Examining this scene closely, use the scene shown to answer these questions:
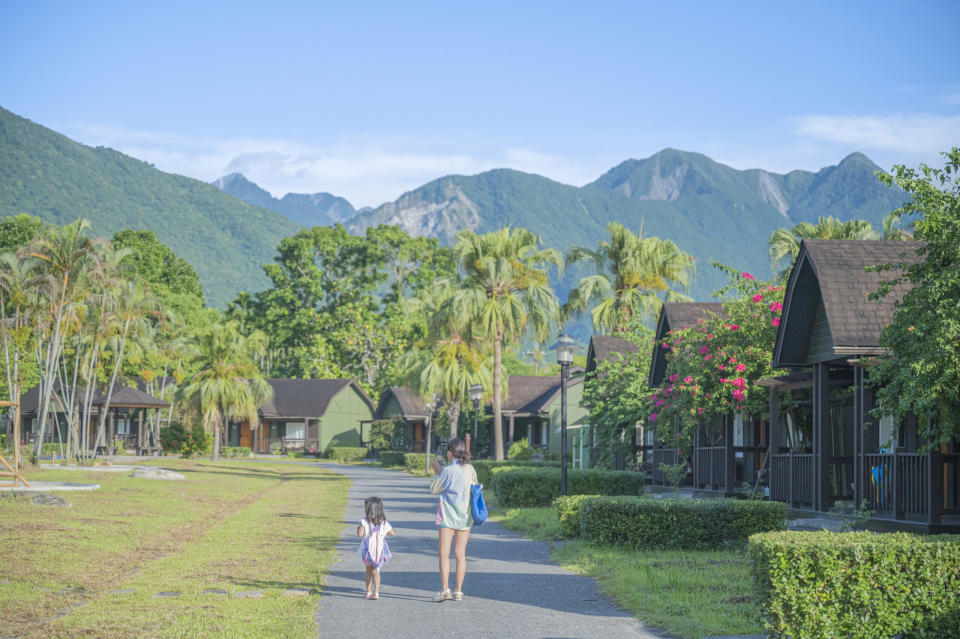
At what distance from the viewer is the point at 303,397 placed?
77.2 metres

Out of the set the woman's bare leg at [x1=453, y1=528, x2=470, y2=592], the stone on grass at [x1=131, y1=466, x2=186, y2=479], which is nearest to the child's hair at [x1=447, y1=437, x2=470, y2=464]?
the woman's bare leg at [x1=453, y1=528, x2=470, y2=592]

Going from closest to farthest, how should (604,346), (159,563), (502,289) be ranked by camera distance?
(159,563) < (604,346) < (502,289)

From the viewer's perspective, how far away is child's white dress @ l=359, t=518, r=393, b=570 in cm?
1083

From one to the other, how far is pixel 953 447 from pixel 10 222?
220 ft

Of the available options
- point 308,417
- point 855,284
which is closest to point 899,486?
point 855,284

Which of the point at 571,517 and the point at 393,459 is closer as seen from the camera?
the point at 571,517

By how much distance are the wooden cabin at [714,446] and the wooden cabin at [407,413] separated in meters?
39.9

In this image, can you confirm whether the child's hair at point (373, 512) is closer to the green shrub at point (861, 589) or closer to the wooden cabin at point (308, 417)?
the green shrub at point (861, 589)

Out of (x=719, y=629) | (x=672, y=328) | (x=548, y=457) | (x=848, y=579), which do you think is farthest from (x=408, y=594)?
(x=548, y=457)

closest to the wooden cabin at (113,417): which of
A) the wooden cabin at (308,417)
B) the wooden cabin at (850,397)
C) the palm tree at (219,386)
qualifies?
the palm tree at (219,386)

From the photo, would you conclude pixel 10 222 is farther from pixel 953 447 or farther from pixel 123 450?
pixel 953 447

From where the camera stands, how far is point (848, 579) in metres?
8.35

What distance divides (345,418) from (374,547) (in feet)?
225

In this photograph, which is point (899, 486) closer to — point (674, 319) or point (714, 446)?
point (714, 446)
